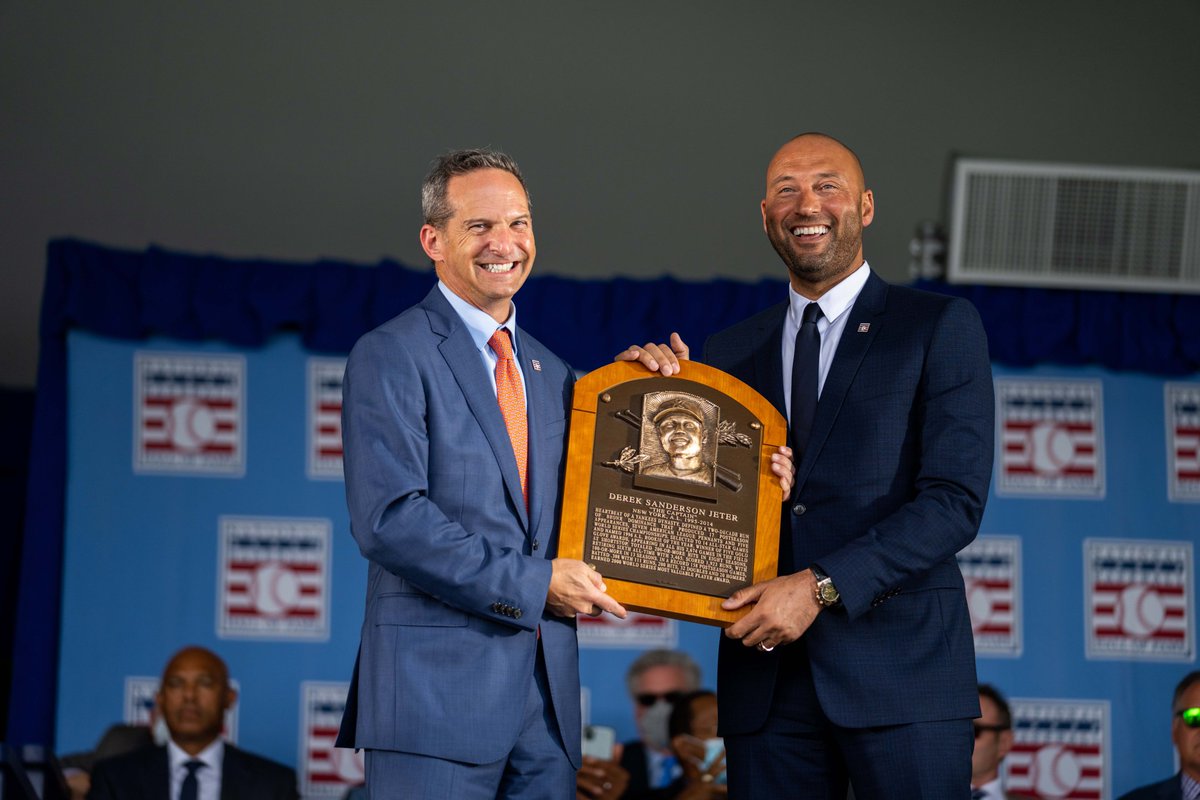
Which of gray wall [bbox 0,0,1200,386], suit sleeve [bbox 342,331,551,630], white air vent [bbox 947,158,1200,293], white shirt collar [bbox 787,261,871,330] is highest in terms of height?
gray wall [bbox 0,0,1200,386]

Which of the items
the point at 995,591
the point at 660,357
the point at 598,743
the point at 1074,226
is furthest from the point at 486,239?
the point at 1074,226

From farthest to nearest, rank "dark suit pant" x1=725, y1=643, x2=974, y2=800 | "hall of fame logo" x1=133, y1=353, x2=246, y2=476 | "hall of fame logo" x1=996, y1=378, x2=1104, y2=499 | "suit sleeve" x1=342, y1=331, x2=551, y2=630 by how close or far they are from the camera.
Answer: "hall of fame logo" x1=996, y1=378, x2=1104, y2=499, "hall of fame logo" x1=133, y1=353, x2=246, y2=476, "dark suit pant" x1=725, y1=643, x2=974, y2=800, "suit sleeve" x1=342, y1=331, x2=551, y2=630

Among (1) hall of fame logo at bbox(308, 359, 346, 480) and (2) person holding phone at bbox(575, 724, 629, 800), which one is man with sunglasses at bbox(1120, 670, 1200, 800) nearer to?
(2) person holding phone at bbox(575, 724, 629, 800)

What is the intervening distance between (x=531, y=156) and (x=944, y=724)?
4685mm

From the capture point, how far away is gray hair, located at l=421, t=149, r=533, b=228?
9.17ft

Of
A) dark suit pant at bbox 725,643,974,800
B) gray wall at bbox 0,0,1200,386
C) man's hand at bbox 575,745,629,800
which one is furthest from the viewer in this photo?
gray wall at bbox 0,0,1200,386

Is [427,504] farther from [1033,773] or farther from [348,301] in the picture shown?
[1033,773]

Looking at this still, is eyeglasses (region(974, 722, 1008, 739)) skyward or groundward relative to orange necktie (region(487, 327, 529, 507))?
groundward

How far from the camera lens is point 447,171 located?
2.81 meters

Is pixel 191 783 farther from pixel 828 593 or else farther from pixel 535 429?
pixel 828 593

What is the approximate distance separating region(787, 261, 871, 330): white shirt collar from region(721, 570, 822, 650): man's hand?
608mm

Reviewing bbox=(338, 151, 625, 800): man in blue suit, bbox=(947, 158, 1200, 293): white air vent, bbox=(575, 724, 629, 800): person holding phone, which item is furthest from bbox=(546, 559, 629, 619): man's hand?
bbox=(947, 158, 1200, 293): white air vent

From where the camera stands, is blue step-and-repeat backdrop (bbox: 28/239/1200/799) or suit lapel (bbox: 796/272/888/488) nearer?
suit lapel (bbox: 796/272/888/488)

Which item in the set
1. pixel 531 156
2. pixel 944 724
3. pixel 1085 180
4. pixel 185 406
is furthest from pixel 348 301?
pixel 944 724
